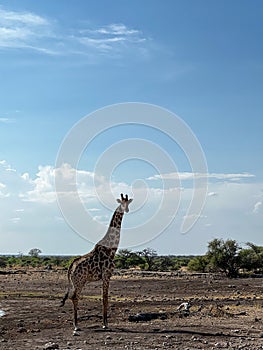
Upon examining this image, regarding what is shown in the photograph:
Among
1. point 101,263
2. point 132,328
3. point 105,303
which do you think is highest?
point 101,263

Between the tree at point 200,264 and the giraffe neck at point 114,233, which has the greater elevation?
the tree at point 200,264

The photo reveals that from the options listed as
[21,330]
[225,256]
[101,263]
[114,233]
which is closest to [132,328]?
[101,263]

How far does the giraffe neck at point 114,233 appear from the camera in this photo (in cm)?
1888

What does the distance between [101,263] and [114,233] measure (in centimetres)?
100

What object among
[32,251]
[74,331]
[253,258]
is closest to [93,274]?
[74,331]

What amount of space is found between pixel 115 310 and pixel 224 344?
8990mm

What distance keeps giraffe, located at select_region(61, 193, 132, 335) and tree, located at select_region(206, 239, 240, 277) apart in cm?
4421

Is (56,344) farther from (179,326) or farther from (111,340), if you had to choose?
(179,326)

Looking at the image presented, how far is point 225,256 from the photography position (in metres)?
62.0

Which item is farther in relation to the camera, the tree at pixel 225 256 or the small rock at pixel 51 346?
the tree at pixel 225 256

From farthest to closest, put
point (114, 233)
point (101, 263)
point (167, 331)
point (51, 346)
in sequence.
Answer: point (114, 233), point (101, 263), point (167, 331), point (51, 346)

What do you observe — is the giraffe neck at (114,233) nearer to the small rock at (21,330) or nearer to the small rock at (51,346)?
the small rock at (21,330)

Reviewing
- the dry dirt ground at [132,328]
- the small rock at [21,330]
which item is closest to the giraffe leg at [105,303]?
the dry dirt ground at [132,328]

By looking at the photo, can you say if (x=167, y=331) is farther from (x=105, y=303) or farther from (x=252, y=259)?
(x=252, y=259)
